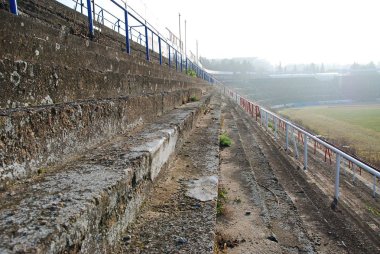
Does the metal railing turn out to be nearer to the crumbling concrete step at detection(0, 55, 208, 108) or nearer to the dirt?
the dirt

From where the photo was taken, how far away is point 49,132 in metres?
1.69

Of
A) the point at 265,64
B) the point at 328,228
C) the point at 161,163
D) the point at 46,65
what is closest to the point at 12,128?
the point at 46,65

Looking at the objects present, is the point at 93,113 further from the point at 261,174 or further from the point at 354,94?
the point at 354,94

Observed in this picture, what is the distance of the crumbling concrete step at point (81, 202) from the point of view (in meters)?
1.08

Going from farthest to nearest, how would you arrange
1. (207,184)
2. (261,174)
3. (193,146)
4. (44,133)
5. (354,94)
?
(354,94), (261,174), (193,146), (207,184), (44,133)

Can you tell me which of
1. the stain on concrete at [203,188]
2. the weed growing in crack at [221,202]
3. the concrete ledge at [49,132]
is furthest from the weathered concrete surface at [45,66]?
the weed growing in crack at [221,202]

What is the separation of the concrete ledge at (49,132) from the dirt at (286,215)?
4.31ft

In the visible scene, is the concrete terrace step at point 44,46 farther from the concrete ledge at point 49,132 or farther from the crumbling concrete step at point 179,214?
the crumbling concrete step at point 179,214

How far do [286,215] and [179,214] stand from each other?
6.64ft

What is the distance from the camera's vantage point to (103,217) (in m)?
1.44

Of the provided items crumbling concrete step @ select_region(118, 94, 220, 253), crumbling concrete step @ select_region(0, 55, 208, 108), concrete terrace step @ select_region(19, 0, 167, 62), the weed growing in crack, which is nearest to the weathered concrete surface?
crumbling concrete step @ select_region(0, 55, 208, 108)

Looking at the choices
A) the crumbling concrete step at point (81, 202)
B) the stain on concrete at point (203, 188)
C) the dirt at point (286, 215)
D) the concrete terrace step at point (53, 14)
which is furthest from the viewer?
the concrete terrace step at point (53, 14)

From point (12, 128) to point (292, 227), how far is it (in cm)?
290

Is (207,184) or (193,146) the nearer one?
(207,184)
